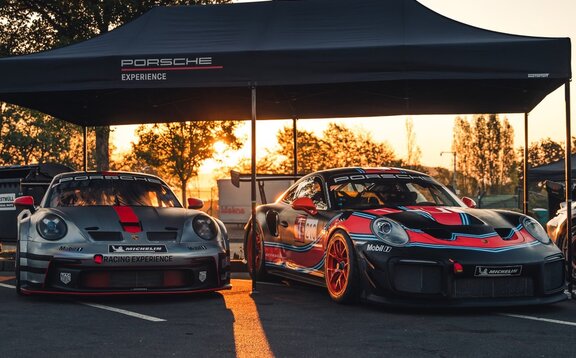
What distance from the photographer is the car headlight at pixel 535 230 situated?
7.42 m

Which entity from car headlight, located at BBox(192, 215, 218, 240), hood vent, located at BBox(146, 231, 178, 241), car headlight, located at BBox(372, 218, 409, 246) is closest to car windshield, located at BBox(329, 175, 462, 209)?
car headlight, located at BBox(372, 218, 409, 246)

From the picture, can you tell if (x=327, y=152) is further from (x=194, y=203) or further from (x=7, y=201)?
(x=194, y=203)

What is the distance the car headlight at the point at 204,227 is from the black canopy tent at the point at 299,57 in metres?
0.77

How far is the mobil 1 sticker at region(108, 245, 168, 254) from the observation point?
24.9ft

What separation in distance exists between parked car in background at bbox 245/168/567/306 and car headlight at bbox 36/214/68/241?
7.19 ft

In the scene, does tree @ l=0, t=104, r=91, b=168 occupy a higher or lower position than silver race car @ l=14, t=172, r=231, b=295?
higher

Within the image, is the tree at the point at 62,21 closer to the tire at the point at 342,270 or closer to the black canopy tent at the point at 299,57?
the black canopy tent at the point at 299,57

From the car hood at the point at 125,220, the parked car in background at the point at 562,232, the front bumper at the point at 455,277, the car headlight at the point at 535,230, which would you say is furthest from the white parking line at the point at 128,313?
the parked car in background at the point at 562,232

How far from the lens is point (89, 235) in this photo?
7.70 m

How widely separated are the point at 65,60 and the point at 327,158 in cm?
5195

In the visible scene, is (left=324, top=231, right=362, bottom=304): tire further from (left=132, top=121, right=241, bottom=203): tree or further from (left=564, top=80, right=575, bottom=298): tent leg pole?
(left=132, top=121, right=241, bottom=203): tree

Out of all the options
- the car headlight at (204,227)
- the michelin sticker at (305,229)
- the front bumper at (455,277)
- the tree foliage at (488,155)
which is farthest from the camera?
the tree foliage at (488,155)

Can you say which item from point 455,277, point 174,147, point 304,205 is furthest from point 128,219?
point 174,147

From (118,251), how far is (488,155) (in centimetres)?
8108
